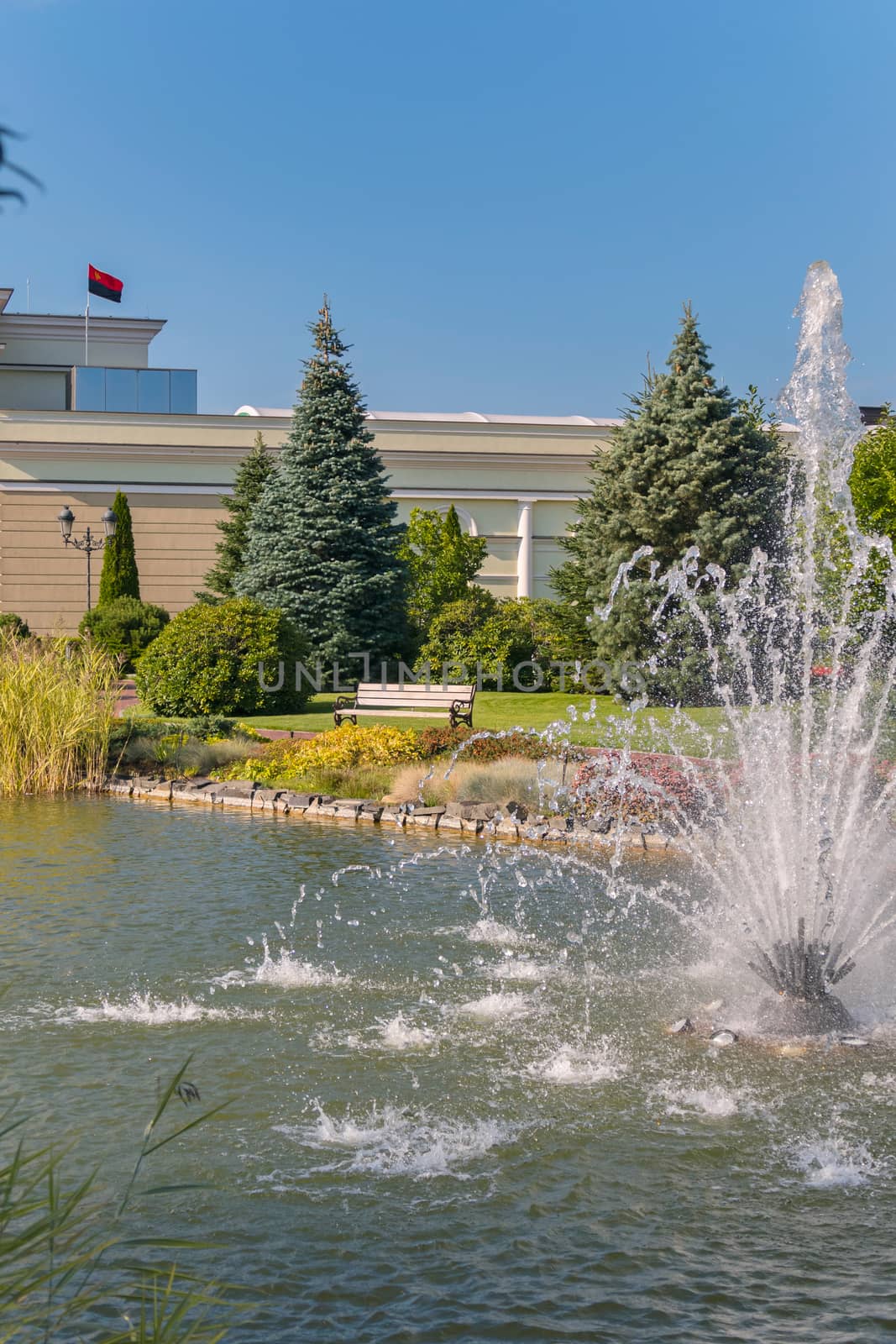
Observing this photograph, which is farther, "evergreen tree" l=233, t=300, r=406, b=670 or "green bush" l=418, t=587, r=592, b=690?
"green bush" l=418, t=587, r=592, b=690

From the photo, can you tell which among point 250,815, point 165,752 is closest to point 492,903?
point 250,815

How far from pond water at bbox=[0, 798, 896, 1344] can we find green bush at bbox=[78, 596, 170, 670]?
803 inches

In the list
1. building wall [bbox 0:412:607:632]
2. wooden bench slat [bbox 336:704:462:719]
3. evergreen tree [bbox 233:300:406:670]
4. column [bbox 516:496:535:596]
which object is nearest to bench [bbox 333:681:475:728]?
wooden bench slat [bbox 336:704:462:719]

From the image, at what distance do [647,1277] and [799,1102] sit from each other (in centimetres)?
178

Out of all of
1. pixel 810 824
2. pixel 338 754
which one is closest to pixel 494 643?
pixel 338 754

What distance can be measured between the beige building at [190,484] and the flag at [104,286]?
34.1 feet

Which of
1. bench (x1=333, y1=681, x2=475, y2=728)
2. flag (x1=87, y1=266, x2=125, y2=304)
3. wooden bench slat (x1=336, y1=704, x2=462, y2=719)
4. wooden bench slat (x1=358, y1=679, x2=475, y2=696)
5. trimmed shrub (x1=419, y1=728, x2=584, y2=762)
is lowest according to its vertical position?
trimmed shrub (x1=419, y1=728, x2=584, y2=762)

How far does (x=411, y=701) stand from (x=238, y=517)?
56.2ft

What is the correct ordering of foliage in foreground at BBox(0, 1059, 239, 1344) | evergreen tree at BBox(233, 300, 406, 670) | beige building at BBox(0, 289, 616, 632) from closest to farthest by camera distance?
foliage in foreground at BBox(0, 1059, 239, 1344), evergreen tree at BBox(233, 300, 406, 670), beige building at BBox(0, 289, 616, 632)

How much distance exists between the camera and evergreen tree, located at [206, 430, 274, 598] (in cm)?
3453

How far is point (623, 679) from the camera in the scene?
2278cm

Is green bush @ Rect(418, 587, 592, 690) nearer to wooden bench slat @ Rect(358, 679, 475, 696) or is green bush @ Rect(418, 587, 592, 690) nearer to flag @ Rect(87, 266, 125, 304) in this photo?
wooden bench slat @ Rect(358, 679, 475, 696)

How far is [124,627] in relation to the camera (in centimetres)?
3031

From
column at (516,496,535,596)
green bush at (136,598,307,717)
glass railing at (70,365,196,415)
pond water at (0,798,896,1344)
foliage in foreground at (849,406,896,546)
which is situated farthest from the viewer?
glass railing at (70,365,196,415)
